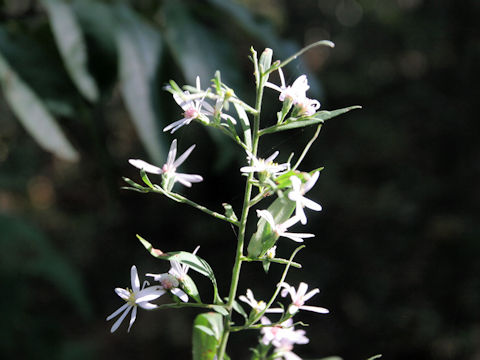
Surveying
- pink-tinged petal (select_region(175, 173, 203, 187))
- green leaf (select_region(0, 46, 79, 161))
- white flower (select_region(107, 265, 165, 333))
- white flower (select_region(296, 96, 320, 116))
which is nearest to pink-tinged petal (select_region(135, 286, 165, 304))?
white flower (select_region(107, 265, 165, 333))

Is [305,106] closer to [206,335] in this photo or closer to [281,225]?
[281,225]

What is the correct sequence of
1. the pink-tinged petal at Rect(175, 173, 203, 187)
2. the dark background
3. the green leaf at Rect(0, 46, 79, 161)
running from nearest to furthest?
the pink-tinged petal at Rect(175, 173, 203, 187), the green leaf at Rect(0, 46, 79, 161), the dark background

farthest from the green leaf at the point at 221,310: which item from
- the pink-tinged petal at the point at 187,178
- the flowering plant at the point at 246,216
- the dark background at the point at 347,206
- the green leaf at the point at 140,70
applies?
the dark background at the point at 347,206

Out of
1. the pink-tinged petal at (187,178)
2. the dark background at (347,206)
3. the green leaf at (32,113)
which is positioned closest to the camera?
the pink-tinged petal at (187,178)

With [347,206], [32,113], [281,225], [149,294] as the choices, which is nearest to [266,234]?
[281,225]

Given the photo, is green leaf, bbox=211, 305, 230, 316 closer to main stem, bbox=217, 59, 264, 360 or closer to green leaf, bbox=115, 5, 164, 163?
main stem, bbox=217, 59, 264, 360

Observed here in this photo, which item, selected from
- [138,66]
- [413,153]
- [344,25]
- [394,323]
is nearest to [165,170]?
[138,66]

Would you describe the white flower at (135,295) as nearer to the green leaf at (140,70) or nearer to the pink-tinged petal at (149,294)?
the pink-tinged petal at (149,294)

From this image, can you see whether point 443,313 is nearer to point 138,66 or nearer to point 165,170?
point 138,66
